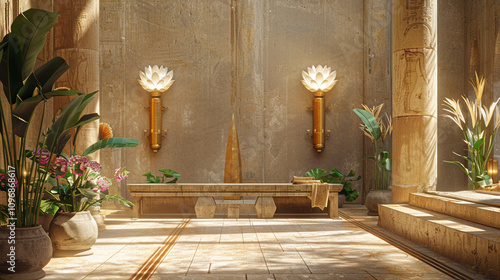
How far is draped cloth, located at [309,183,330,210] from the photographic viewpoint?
8.59m

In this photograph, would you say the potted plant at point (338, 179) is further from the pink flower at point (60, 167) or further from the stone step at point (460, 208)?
the pink flower at point (60, 167)

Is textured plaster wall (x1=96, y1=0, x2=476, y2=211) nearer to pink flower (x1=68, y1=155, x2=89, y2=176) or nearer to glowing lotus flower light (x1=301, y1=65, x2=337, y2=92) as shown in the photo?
glowing lotus flower light (x1=301, y1=65, x2=337, y2=92)

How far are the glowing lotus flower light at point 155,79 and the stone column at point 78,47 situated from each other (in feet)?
10.9

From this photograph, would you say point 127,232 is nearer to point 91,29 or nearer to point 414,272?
point 91,29

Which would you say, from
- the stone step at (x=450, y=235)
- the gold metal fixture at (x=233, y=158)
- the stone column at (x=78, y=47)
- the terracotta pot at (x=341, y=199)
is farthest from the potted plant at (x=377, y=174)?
the stone column at (x=78, y=47)

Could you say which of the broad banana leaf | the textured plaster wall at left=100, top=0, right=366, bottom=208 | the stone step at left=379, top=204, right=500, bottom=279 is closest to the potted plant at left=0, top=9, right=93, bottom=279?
the broad banana leaf

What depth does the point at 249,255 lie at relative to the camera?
5.21 meters

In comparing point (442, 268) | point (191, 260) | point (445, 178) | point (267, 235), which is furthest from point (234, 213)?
point (445, 178)

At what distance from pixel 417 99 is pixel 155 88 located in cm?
589

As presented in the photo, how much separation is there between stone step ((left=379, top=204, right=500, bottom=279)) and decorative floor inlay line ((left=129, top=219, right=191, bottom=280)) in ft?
9.59

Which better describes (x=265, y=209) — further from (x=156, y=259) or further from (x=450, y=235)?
(x=450, y=235)

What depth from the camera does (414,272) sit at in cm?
440

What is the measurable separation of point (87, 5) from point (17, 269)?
4.84 meters

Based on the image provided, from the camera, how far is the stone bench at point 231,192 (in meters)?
8.73
